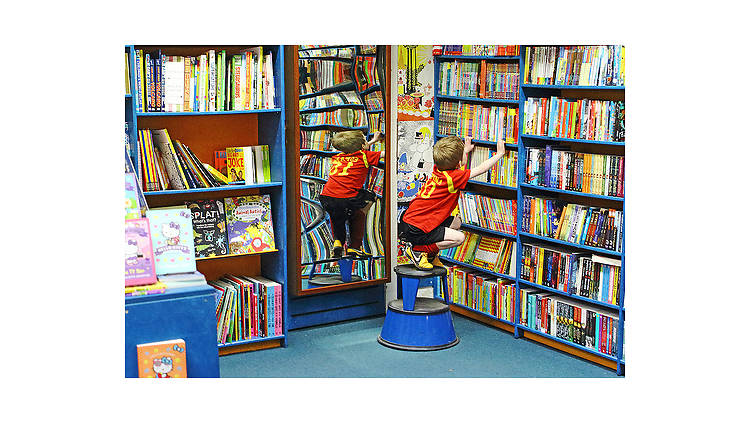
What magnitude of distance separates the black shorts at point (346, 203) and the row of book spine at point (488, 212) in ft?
2.33

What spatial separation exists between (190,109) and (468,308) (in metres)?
2.51

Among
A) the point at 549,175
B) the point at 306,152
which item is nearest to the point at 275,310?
the point at 306,152

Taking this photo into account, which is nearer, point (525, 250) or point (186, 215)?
point (186, 215)

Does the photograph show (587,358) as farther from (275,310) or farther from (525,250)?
(275,310)

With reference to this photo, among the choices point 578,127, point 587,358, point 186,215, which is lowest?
point 587,358

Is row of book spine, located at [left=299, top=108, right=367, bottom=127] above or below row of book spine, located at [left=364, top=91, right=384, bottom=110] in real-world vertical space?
below

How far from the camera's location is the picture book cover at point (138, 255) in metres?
3.76

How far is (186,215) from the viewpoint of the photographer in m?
4.21

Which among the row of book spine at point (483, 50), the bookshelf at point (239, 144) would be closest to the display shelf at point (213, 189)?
the bookshelf at point (239, 144)

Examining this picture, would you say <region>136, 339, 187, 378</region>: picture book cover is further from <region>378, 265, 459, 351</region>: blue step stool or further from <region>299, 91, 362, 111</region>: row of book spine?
<region>299, 91, 362, 111</region>: row of book spine

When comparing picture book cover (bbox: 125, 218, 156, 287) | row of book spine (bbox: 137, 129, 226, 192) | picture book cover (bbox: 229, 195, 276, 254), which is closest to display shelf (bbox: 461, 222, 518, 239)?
picture book cover (bbox: 229, 195, 276, 254)

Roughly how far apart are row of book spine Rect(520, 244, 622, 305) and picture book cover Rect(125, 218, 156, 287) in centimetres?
278

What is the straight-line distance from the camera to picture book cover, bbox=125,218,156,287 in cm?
376

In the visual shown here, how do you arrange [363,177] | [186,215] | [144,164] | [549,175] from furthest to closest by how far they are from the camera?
[363,177], [549,175], [144,164], [186,215]
